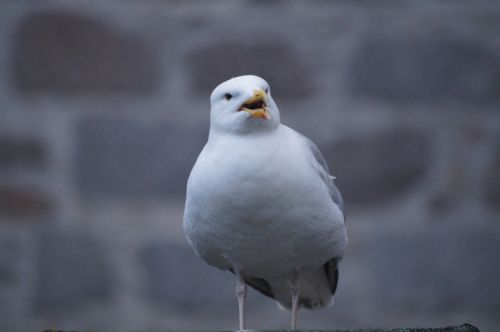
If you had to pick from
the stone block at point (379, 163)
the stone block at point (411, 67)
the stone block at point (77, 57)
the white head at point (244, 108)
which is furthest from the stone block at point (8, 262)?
the white head at point (244, 108)

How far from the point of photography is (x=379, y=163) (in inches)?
92.8

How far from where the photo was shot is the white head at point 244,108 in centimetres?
137

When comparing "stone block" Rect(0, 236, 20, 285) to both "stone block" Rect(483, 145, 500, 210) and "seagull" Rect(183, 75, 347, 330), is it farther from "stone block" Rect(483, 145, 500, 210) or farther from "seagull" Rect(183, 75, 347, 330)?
"stone block" Rect(483, 145, 500, 210)

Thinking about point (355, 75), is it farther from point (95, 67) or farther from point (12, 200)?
point (12, 200)

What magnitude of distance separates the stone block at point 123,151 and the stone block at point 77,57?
10cm

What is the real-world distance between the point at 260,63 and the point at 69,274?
0.78 m

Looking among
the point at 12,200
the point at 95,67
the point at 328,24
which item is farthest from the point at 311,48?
the point at 12,200

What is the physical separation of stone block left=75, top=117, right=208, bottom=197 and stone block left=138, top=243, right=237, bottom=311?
17 centimetres

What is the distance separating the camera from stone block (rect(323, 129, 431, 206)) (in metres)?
2.35

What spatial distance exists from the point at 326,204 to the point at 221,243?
18 centimetres

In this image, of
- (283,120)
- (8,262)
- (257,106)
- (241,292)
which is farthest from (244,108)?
(8,262)

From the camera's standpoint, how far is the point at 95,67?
238 cm

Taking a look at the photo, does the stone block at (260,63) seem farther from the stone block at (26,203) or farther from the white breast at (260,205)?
the white breast at (260,205)

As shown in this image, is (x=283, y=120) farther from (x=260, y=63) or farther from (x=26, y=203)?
(x=26, y=203)
